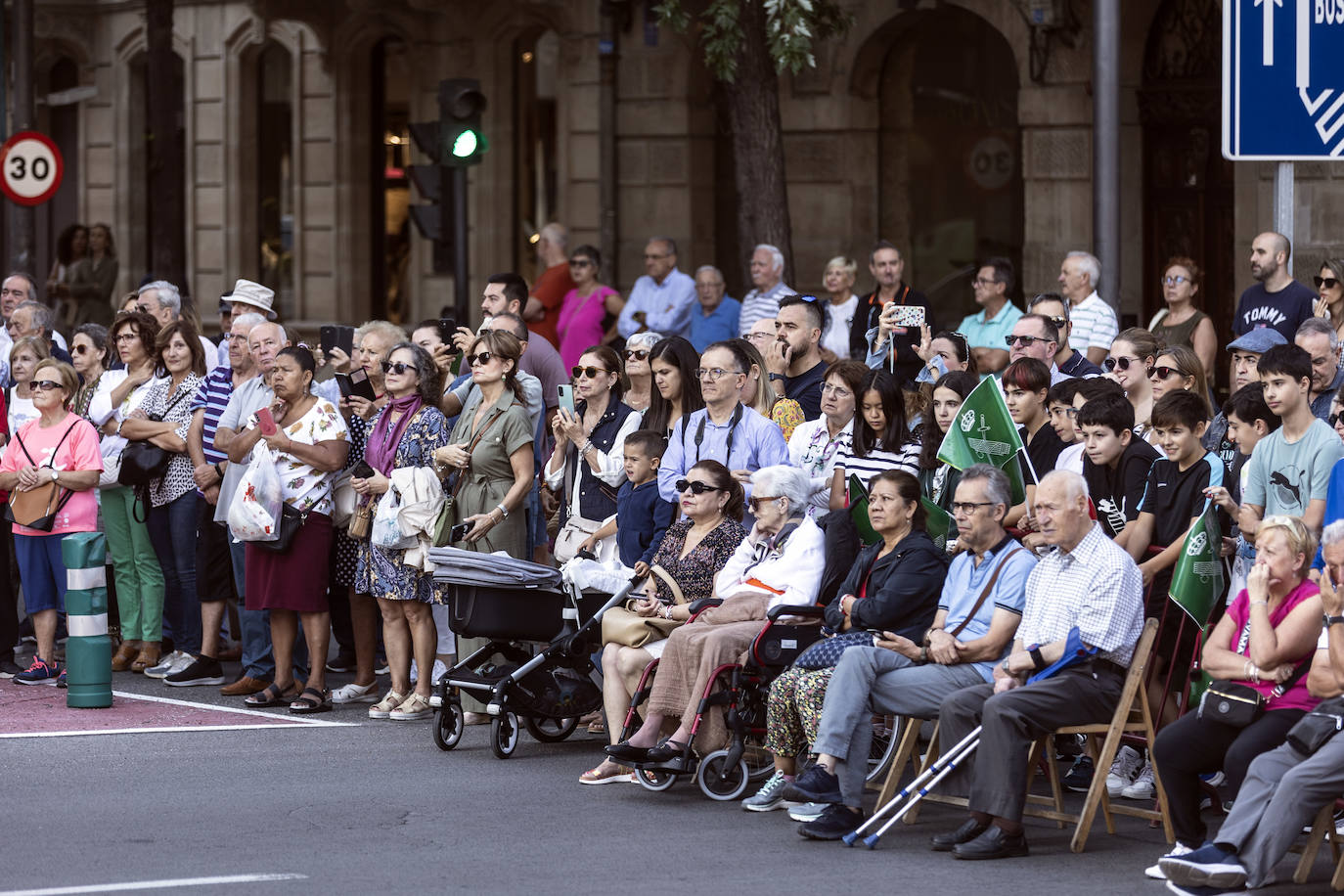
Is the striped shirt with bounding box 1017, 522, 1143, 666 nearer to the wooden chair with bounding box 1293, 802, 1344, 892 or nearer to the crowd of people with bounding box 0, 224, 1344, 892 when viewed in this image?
the crowd of people with bounding box 0, 224, 1344, 892

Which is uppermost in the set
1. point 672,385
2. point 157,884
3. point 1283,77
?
point 1283,77

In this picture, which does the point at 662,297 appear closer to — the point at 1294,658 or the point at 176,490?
the point at 176,490

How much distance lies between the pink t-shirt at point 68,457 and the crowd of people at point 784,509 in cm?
2

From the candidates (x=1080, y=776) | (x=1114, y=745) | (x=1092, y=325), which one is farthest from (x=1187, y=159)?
(x=1114, y=745)

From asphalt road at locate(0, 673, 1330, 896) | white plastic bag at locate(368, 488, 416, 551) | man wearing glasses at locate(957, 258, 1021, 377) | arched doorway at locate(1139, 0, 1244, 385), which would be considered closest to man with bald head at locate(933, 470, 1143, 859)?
asphalt road at locate(0, 673, 1330, 896)

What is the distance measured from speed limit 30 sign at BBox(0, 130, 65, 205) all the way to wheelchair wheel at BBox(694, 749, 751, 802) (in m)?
13.3

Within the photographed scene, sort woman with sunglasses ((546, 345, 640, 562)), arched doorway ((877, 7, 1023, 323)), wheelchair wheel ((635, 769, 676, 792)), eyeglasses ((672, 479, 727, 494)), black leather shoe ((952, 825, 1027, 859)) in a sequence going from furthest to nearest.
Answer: arched doorway ((877, 7, 1023, 323))
woman with sunglasses ((546, 345, 640, 562))
eyeglasses ((672, 479, 727, 494))
wheelchair wheel ((635, 769, 676, 792))
black leather shoe ((952, 825, 1027, 859))

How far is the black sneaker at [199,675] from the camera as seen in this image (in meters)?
13.3

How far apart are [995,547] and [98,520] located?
6626 mm

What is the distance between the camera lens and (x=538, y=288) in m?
18.2

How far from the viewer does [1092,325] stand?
13.7 metres

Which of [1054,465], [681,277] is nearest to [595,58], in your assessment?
[681,277]

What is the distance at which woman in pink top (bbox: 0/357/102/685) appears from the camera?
13289 millimetres

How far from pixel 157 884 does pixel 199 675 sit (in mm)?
5131
